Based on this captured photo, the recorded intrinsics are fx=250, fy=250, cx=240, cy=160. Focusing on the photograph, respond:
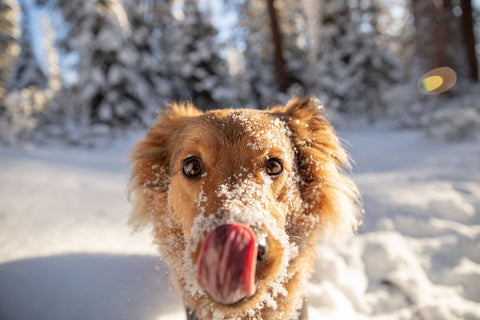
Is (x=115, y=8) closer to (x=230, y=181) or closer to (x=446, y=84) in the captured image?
(x=230, y=181)

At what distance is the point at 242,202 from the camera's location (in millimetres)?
1383

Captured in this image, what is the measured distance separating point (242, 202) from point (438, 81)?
12298 mm

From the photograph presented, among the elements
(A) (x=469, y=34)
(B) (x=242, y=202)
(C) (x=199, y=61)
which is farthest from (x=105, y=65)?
(A) (x=469, y=34)

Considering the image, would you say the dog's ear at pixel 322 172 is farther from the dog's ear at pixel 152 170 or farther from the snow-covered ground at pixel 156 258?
the dog's ear at pixel 152 170

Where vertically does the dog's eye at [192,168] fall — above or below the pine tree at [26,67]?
below

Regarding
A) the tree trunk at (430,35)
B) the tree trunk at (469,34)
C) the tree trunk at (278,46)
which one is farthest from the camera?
the tree trunk at (469,34)

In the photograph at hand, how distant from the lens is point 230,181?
1526 millimetres

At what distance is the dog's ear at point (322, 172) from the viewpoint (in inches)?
80.9

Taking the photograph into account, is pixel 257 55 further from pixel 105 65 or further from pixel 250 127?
pixel 250 127

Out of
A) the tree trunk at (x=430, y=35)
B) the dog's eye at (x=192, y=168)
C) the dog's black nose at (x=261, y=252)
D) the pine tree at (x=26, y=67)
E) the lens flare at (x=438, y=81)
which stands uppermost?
the pine tree at (x=26, y=67)

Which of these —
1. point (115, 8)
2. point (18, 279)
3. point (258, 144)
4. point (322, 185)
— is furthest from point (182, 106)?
point (115, 8)

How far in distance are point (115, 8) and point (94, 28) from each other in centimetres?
129

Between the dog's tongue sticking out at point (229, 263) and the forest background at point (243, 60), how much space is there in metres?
9.08

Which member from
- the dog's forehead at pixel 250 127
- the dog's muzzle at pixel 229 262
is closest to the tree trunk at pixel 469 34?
the dog's forehead at pixel 250 127
